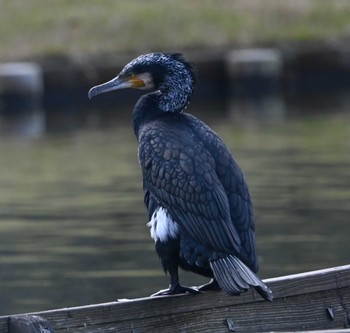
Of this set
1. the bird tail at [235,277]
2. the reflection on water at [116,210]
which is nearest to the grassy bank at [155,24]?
the reflection on water at [116,210]

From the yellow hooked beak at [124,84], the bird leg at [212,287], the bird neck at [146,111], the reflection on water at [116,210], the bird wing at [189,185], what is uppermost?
the yellow hooked beak at [124,84]

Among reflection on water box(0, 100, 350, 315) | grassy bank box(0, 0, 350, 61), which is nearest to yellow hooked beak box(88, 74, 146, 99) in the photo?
reflection on water box(0, 100, 350, 315)

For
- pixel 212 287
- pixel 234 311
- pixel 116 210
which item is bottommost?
pixel 116 210

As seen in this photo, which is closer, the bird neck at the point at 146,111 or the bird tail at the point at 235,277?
the bird tail at the point at 235,277

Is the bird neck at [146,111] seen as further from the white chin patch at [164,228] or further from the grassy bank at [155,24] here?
the grassy bank at [155,24]

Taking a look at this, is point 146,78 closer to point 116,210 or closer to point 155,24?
point 116,210

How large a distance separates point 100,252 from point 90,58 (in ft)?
36.8

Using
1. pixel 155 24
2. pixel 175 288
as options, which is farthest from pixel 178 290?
pixel 155 24

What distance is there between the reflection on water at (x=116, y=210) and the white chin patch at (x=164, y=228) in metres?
2.80

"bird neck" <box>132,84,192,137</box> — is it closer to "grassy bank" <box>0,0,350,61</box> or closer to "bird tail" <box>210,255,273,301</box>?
"bird tail" <box>210,255,273,301</box>

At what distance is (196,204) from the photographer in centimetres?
554

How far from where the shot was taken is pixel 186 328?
5.54 meters

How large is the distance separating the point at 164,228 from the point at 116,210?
20.3 ft

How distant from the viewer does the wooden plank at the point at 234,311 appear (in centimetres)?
525
